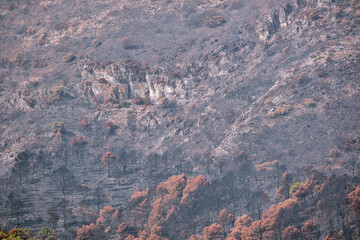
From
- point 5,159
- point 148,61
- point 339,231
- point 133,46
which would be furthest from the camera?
point 133,46

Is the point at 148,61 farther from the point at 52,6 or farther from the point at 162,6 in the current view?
the point at 52,6

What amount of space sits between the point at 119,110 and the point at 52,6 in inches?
2985

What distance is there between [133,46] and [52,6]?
5512 cm

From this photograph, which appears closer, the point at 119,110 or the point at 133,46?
the point at 119,110

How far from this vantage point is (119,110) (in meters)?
124

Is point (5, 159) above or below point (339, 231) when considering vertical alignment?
below

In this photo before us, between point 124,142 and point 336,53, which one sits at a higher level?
point 336,53

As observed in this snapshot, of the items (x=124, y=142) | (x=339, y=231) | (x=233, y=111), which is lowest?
(x=124, y=142)

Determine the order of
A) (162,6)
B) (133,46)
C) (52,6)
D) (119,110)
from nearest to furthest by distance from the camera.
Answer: (119,110) < (133,46) < (162,6) < (52,6)

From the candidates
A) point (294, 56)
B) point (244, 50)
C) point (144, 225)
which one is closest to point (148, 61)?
point (244, 50)

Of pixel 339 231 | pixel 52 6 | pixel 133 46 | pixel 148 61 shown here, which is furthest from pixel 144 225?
pixel 52 6

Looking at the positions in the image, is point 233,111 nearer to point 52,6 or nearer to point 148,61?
point 148,61

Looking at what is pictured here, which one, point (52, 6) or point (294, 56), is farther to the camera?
point (52, 6)

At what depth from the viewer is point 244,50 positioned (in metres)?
129
